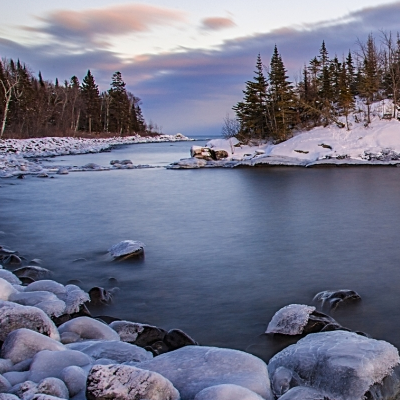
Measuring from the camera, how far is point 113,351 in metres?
3.17

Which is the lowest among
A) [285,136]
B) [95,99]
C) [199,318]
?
[199,318]

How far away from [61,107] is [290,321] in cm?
6249

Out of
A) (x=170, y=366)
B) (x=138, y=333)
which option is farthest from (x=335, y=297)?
(x=170, y=366)

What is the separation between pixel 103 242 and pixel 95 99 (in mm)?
59713

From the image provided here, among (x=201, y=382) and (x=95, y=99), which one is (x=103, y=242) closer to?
(x=201, y=382)

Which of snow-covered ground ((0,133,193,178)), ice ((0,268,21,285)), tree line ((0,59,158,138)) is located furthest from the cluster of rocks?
tree line ((0,59,158,138))

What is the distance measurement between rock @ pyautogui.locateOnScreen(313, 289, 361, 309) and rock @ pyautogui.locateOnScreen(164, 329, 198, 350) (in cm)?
153

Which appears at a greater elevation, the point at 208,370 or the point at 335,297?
the point at 208,370

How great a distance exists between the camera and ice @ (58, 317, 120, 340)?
3578 mm

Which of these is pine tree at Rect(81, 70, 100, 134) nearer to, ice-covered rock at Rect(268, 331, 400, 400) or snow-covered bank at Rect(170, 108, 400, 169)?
snow-covered bank at Rect(170, 108, 400, 169)

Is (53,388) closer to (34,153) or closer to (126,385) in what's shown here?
(126,385)

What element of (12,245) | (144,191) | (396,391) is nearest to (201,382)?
(396,391)

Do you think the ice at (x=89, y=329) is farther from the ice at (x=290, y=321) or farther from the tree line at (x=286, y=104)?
the tree line at (x=286, y=104)

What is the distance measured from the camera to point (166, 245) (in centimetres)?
739
